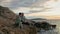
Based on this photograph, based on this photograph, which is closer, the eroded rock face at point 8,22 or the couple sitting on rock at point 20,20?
the eroded rock face at point 8,22

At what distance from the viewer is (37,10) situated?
760 cm

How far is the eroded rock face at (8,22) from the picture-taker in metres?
6.29

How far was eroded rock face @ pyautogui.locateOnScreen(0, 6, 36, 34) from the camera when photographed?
248 inches

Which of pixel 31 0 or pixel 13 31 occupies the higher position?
pixel 31 0

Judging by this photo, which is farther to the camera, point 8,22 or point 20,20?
point 20,20

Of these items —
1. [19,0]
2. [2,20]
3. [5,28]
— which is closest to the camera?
[5,28]

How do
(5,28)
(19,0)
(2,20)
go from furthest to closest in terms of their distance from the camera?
(19,0)
(2,20)
(5,28)

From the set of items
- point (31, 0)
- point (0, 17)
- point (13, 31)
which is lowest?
point (13, 31)

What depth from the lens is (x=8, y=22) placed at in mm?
6871

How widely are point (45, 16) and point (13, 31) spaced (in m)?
1.79

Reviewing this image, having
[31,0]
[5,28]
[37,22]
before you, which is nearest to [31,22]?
[37,22]

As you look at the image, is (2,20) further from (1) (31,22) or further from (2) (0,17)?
(1) (31,22)

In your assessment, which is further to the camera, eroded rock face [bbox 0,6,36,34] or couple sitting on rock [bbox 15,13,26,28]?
couple sitting on rock [bbox 15,13,26,28]

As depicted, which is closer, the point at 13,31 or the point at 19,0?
the point at 13,31
